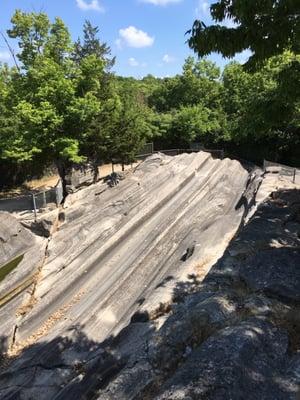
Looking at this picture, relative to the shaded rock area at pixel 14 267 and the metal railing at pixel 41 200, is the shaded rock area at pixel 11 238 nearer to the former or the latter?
the shaded rock area at pixel 14 267

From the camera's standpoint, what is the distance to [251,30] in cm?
609

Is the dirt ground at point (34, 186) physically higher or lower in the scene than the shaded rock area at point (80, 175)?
lower

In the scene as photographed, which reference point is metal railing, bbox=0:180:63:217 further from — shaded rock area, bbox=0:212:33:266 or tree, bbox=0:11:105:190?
shaded rock area, bbox=0:212:33:266

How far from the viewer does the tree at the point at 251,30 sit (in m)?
5.76

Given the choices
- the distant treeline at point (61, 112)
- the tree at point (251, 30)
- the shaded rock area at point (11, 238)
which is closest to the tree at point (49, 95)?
the distant treeline at point (61, 112)

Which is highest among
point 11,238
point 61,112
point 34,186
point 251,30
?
point 251,30

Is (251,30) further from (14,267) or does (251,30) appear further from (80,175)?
(80,175)

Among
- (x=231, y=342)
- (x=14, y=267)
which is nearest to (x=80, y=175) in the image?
(x=14, y=267)

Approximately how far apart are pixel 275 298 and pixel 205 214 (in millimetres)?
11640

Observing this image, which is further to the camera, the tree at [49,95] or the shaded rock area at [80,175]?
the shaded rock area at [80,175]

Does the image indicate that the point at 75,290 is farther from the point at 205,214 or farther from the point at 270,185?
the point at 270,185

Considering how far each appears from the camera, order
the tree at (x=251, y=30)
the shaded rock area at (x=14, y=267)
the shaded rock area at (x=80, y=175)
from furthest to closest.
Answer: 1. the shaded rock area at (x=80, y=175)
2. the shaded rock area at (x=14, y=267)
3. the tree at (x=251, y=30)

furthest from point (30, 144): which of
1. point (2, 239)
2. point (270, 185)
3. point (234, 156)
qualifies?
point (234, 156)

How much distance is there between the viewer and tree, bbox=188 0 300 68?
5.76m
